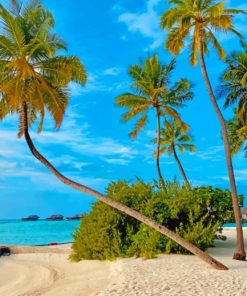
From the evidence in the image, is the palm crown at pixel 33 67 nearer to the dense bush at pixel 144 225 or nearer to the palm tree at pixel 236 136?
the dense bush at pixel 144 225

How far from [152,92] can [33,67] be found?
676 inches

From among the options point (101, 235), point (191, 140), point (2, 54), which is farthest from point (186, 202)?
point (191, 140)

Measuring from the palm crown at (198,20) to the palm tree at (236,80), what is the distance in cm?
1000

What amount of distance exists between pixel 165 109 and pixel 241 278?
68.4 ft

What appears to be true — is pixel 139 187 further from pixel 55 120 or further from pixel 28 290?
pixel 28 290

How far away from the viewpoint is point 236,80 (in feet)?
112

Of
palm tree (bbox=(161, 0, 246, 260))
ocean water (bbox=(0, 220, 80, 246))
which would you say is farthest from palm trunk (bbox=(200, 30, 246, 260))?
ocean water (bbox=(0, 220, 80, 246))

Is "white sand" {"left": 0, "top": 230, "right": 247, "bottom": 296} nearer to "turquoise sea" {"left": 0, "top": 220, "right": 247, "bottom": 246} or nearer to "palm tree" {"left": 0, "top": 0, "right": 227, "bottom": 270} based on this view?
"palm tree" {"left": 0, "top": 0, "right": 227, "bottom": 270}

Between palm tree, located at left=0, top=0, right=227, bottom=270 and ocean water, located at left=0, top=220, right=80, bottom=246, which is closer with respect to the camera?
palm tree, located at left=0, top=0, right=227, bottom=270

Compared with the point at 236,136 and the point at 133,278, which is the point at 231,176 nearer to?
the point at 133,278

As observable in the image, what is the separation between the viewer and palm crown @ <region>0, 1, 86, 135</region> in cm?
1675

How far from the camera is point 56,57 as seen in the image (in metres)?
18.5

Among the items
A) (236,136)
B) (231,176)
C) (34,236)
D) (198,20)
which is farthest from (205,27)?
(34,236)

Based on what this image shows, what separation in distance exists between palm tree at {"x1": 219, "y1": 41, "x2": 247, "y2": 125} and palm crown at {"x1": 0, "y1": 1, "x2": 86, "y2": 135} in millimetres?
16786
